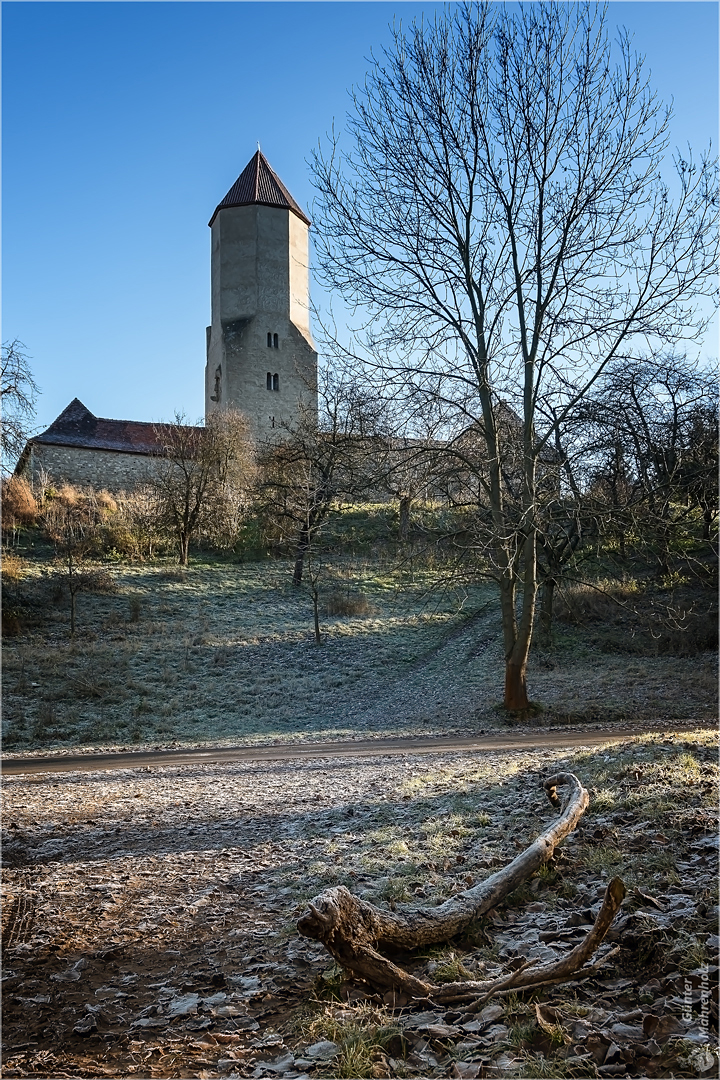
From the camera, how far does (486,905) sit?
4.26m

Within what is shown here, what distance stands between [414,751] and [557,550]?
35.7ft

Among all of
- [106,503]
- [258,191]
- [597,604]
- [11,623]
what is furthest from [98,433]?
[597,604]

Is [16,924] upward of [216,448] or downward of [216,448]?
downward

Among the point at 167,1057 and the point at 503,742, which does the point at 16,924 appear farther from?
the point at 503,742

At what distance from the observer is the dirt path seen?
40.6 ft

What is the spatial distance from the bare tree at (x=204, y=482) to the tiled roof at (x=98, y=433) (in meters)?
7.20

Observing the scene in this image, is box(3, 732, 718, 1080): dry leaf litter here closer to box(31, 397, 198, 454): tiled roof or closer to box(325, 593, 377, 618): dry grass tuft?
box(325, 593, 377, 618): dry grass tuft

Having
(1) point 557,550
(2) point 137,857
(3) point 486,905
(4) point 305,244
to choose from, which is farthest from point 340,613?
(4) point 305,244

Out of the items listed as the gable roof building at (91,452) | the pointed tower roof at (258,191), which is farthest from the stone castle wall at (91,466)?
the pointed tower roof at (258,191)

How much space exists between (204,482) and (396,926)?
31.5 m

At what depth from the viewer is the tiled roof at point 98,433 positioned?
43.5 metres

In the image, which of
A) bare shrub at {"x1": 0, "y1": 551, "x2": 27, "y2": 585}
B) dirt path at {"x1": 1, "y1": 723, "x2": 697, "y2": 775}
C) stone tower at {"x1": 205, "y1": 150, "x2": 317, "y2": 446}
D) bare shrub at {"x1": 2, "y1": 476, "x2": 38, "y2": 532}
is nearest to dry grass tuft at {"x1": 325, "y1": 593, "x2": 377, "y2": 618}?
bare shrub at {"x1": 0, "y1": 551, "x2": 27, "y2": 585}

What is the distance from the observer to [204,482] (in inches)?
1347

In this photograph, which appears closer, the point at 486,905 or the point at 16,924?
the point at 486,905
